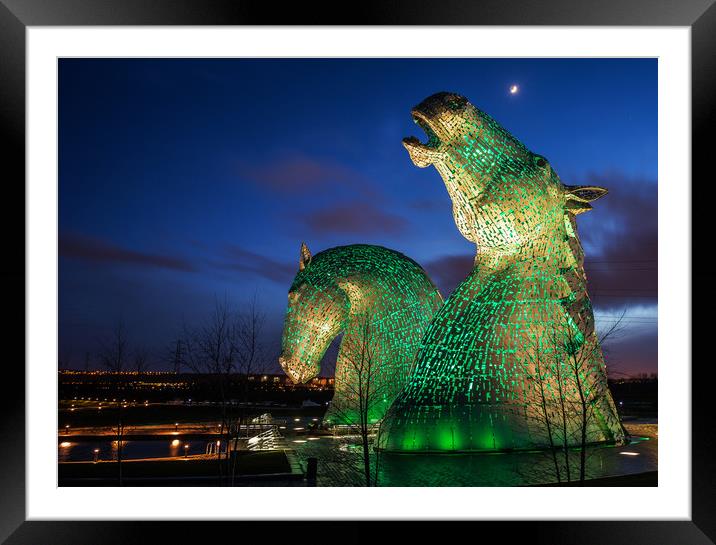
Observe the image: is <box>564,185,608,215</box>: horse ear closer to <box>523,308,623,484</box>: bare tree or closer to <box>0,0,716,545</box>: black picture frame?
<box>523,308,623,484</box>: bare tree

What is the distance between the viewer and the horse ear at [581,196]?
1073cm

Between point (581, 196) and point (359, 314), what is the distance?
198 inches

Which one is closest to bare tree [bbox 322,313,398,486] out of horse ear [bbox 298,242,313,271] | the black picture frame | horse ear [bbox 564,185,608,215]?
horse ear [bbox 298,242,313,271]

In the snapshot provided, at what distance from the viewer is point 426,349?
1069cm

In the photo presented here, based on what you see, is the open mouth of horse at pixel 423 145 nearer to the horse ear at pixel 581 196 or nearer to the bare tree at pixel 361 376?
the horse ear at pixel 581 196

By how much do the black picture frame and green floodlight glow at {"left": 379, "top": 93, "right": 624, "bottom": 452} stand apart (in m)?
3.50
